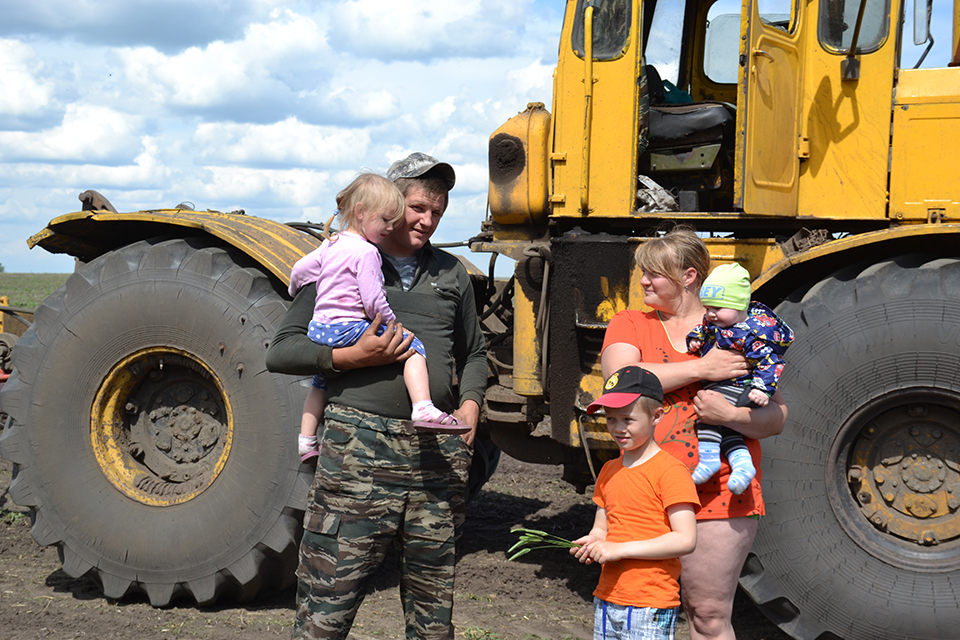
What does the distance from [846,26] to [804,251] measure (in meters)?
1.16

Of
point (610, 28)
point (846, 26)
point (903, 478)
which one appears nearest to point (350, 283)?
point (610, 28)

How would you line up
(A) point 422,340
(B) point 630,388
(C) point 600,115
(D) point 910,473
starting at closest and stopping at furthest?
1. (B) point 630,388
2. (A) point 422,340
3. (D) point 910,473
4. (C) point 600,115

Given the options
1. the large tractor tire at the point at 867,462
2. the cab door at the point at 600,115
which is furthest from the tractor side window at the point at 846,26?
the large tractor tire at the point at 867,462

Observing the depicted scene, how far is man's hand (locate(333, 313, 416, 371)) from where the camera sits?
2.52 m

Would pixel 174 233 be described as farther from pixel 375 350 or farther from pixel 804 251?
pixel 804 251

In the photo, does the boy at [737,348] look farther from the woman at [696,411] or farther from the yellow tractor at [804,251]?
the yellow tractor at [804,251]

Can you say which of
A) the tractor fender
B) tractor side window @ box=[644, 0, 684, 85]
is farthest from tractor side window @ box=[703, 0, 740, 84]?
the tractor fender

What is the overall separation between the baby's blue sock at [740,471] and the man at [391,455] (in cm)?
82

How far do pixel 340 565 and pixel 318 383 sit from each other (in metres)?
0.62

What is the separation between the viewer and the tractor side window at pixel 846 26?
3893 mm

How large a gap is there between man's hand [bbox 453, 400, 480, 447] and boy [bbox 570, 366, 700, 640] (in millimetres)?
510

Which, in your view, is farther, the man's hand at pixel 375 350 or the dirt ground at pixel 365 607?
the dirt ground at pixel 365 607

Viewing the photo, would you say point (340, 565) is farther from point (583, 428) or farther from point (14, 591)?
point (14, 591)

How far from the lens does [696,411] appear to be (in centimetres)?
253
